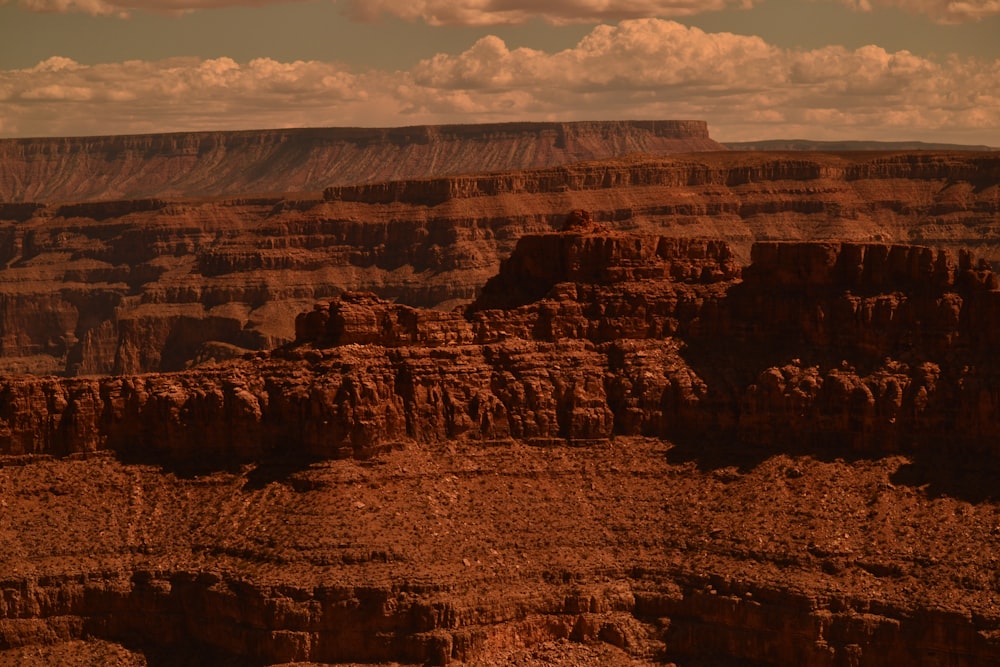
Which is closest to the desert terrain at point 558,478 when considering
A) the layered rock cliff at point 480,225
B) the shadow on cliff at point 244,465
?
the shadow on cliff at point 244,465

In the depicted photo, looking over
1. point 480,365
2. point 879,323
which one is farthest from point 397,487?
point 879,323

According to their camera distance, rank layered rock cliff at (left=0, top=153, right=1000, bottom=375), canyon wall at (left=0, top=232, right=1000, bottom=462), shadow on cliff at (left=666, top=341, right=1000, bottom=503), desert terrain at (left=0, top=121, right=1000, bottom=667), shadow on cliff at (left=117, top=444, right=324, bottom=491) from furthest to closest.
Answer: layered rock cliff at (left=0, top=153, right=1000, bottom=375), canyon wall at (left=0, top=232, right=1000, bottom=462), shadow on cliff at (left=117, top=444, right=324, bottom=491), shadow on cliff at (left=666, top=341, right=1000, bottom=503), desert terrain at (left=0, top=121, right=1000, bottom=667)

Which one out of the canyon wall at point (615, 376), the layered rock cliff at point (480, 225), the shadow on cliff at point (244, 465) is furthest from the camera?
the layered rock cliff at point (480, 225)

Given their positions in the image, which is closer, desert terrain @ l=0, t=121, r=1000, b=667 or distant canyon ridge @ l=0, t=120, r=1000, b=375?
desert terrain @ l=0, t=121, r=1000, b=667

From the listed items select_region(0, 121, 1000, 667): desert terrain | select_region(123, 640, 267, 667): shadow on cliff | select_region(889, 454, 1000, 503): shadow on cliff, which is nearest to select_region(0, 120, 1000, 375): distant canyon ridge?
select_region(0, 121, 1000, 667): desert terrain

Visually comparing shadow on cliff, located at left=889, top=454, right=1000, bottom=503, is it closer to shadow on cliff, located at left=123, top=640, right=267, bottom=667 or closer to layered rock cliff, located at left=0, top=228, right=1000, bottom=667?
layered rock cliff, located at left=0, top=228, right=1000, bottom=667

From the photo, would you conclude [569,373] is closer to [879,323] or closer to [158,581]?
[879,323]

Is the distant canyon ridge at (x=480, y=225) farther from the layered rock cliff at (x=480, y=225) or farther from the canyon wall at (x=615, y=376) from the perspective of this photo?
the canyon wall at (x=615, y=376)

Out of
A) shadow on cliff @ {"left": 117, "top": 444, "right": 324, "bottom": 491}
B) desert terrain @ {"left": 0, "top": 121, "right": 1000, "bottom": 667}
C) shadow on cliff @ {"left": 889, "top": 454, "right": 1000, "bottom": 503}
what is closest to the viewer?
desert terrain @ {"left": 0, "top": 121, "right": 1000, "bottom": 667}

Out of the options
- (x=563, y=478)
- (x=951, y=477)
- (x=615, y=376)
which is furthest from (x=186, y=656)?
(x=951, y=477)
